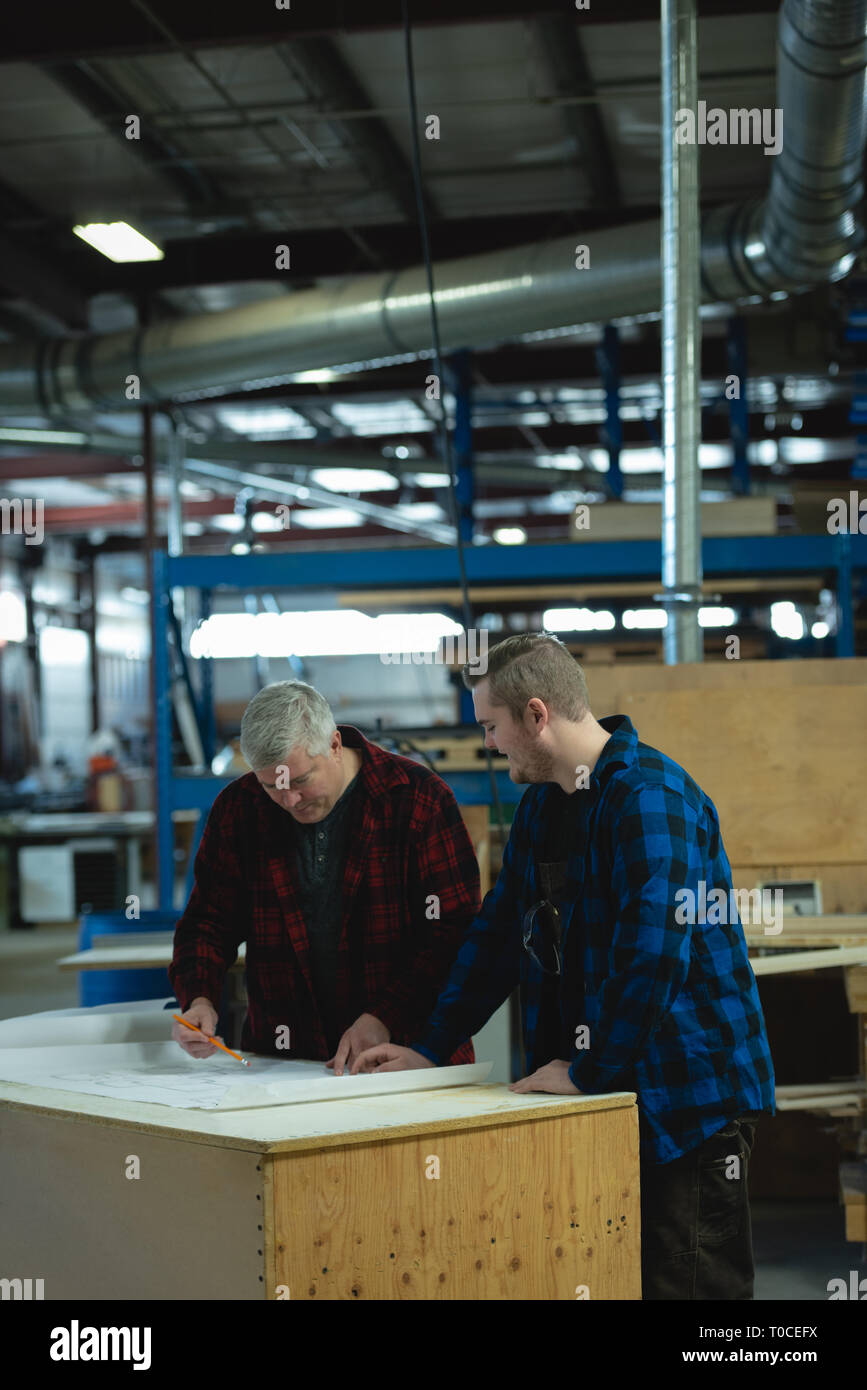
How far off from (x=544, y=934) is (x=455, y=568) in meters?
3.97

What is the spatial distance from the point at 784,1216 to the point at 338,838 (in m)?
2.89

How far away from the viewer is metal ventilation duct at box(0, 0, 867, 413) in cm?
507

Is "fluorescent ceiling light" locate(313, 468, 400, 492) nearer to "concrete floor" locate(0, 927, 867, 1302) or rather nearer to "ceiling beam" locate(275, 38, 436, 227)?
"ceiling beam" locate(275, 38, 436, 227)

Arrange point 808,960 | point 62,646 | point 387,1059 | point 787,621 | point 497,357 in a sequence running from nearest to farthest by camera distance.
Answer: point 387,1059 → point 808,960 → point 787,621 → point 497,357 → point 62,646

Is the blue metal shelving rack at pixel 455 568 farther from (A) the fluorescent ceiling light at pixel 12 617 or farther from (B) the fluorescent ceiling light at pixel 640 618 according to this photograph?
(A) the fluorescent ceiling light at pixel 12 617

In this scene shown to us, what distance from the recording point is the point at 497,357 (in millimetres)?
11039

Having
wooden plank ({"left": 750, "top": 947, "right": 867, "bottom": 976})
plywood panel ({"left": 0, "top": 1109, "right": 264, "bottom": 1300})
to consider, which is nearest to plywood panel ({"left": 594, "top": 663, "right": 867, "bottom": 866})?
wooden plank ({"left": 750, "top": 947, "right": 867, "bottom": 976})

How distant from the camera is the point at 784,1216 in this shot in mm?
4902

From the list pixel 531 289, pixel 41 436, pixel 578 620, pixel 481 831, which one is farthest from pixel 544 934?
pixel 41 436

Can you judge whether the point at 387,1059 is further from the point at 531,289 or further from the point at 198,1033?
the point at 531,289

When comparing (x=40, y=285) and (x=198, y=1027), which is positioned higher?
(x=40, y=285)

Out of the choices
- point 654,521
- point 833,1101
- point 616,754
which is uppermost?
point 654,521
